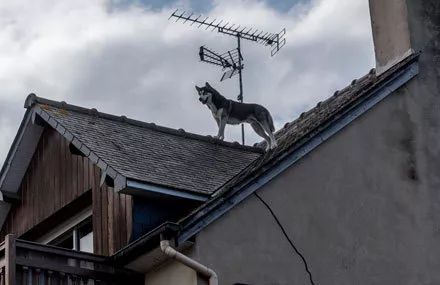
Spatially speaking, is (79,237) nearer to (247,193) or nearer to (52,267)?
(52,267)

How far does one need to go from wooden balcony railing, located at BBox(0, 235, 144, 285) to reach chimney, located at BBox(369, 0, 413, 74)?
4.97m

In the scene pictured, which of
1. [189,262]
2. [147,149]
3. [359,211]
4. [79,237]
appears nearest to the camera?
[189,262]

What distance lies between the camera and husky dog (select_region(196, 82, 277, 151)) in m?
15.9

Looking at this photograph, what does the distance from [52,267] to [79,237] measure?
2.57m

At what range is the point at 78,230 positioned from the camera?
50.1 ft

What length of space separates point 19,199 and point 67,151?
4.58ft

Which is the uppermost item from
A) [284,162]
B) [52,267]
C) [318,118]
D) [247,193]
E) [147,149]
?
[318,118]

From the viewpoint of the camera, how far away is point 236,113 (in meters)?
16.0

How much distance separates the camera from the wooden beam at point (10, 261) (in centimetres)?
1222

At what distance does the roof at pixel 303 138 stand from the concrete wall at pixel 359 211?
0.13 m

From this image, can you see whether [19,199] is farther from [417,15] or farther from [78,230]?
[417,15]

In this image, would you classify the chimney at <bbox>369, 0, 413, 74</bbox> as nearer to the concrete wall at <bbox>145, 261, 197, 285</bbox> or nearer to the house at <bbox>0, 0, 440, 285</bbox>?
the house at <bbox>0, 0, 440, 285</bbox>

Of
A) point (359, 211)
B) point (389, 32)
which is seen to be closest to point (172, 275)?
point (359, 211)

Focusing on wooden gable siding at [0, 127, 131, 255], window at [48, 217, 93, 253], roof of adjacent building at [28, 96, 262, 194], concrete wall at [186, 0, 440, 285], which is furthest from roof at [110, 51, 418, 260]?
window at [48, 217, 93, 253]
